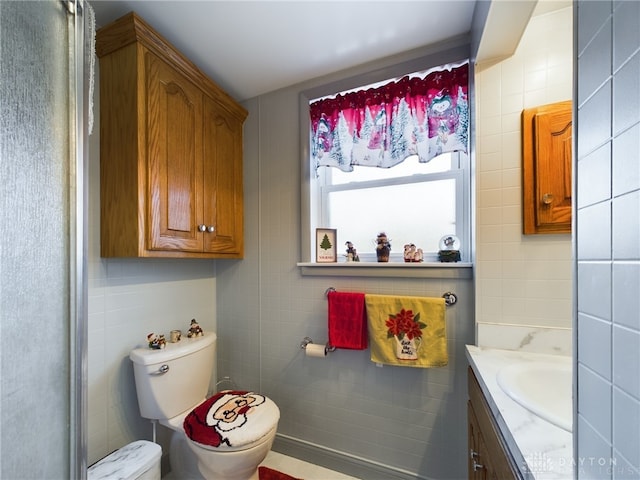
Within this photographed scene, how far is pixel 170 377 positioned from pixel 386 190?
1480 mm

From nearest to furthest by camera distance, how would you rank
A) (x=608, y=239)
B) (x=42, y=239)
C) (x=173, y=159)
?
(x=608, y=239) → (x=42, y=239) → (x=173, y=159)

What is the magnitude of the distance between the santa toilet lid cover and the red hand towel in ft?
1.51

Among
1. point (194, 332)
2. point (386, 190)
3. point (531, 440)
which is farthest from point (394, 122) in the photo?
point (194, 332)

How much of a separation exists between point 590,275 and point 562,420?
0.46 metres

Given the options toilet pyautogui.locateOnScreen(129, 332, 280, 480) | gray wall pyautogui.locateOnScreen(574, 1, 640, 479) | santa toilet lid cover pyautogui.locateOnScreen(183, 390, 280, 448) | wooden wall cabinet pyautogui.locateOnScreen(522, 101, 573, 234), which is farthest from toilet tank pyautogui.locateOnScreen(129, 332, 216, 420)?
wooden wall cabinet pyautogui.locateOnScreen(522, 101, 573, 234)

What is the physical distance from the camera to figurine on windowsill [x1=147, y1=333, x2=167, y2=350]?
1387 millimetres

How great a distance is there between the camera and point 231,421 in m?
1.24

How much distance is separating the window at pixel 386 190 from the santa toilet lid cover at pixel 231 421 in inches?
31.5

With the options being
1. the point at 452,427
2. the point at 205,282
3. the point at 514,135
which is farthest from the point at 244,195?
the point at 452,427

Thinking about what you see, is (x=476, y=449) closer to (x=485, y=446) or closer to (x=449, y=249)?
(x=485, y=446)

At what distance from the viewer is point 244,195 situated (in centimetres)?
185

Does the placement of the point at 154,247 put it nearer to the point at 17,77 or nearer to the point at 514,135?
the point at 17,77

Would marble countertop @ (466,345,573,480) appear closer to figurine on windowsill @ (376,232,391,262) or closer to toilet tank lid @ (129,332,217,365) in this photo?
figurine on windowsill @ (376,232,391,262)

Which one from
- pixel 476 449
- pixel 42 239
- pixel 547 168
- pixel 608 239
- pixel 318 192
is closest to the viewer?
pixel 608 239
